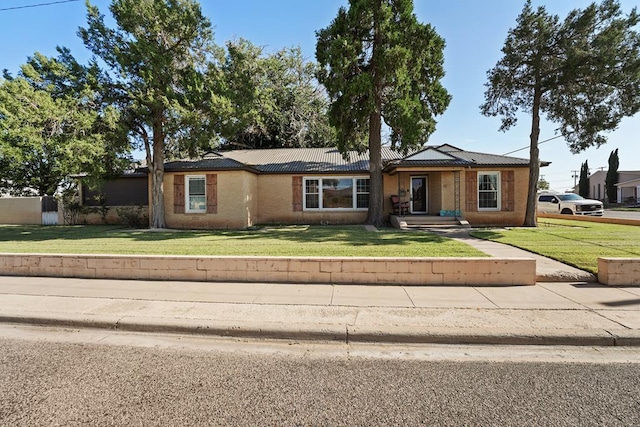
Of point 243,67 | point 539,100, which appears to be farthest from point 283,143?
point 539,100

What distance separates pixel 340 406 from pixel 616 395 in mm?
2504

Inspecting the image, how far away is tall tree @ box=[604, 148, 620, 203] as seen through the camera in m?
46.9

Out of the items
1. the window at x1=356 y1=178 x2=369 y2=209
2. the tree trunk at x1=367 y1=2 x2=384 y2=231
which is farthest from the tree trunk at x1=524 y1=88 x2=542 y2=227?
the window at x1=356 y1=178 x2=369 y2=209

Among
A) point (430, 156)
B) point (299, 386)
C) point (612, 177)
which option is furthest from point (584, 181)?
point (299, 386)

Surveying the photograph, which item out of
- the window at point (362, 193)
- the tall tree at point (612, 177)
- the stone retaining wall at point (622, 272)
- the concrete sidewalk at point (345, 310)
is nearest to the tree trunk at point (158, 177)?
the concrete sidewalk at point (345, 310)

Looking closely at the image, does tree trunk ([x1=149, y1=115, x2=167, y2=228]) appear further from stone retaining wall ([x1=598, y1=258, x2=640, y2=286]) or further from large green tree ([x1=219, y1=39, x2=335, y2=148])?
stone retaining wall ([x1=598, y1=258, x2=640, y2=286])

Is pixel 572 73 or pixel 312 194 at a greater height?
pixel 572 73

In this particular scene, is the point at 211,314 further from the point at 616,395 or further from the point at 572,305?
the point at 572,305

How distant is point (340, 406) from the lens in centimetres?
286

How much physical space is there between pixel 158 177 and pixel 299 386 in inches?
576

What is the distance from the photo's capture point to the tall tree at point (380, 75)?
1389cm

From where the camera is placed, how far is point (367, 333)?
4.30m

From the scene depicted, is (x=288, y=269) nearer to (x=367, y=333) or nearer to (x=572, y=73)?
(x=367, y=333)

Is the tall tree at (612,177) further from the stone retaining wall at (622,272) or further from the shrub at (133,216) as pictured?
the shrub at (133,216)
